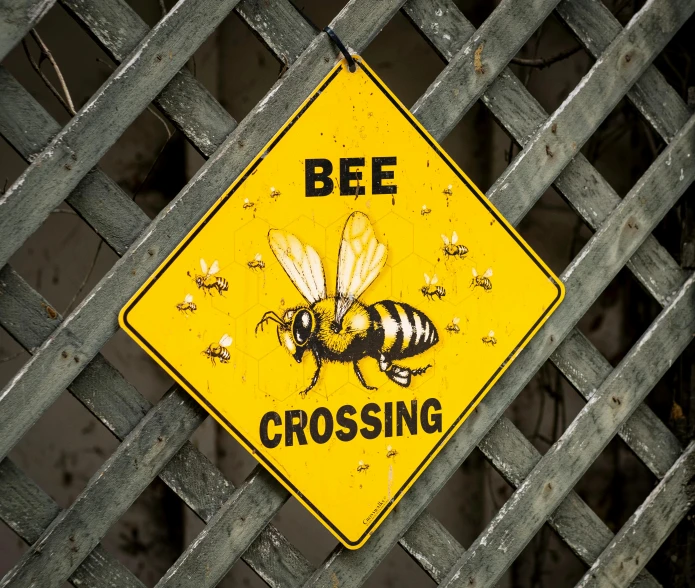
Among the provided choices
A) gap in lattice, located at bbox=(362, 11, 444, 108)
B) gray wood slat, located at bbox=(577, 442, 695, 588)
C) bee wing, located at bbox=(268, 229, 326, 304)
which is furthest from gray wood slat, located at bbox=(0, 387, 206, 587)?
gap in lattice, located at bbox=(362, 11, 444, 108)

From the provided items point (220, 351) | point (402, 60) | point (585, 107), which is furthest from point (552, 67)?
point (220, 351)

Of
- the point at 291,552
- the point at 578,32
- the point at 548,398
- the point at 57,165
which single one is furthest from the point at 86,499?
the point at 548,398

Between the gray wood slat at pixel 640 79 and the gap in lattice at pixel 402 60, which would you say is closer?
the gray wood slat at pixel 640 79

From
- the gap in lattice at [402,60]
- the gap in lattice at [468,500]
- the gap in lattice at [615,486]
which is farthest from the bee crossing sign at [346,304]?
the gap in lattice at [615,486]

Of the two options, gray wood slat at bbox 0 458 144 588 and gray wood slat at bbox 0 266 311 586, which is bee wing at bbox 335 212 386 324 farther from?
gray wood slat at bbox 0 458 144 588

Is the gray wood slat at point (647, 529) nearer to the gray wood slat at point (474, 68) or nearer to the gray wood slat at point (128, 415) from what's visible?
the gray wood slat at point (128, 415)
